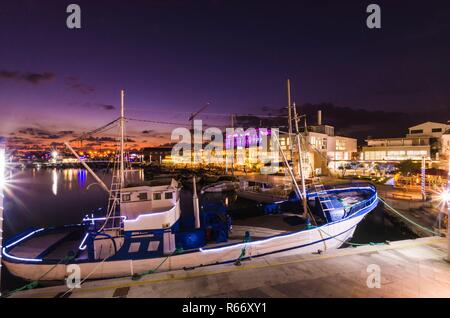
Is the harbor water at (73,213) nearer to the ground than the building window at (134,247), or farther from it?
nearer to the ground

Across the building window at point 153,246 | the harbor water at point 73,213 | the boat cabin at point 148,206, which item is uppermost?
the boat cabin at point 148,206

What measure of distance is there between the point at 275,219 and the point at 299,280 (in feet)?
34.0

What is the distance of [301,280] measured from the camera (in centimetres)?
802

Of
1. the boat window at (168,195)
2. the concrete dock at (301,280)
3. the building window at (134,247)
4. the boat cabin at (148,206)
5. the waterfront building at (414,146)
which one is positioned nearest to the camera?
the concrete dock at (301,280)

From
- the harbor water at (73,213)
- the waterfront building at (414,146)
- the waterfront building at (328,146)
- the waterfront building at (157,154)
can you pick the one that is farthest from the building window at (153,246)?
the waterfront building at (157,154)

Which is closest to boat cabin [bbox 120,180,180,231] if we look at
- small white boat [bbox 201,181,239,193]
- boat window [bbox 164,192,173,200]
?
boat window [bbox 164,192,173,200]

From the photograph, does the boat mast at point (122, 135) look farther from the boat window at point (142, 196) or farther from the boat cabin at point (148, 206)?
the boat window at point (142, 196)

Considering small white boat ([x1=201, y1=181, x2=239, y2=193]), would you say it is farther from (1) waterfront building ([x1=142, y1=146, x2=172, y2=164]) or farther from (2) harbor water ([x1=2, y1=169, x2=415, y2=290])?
(1) waterfront building ([x1=142, y1=146, x2=172, y2=164])

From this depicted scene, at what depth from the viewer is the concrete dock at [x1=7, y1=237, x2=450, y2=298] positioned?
7.34m

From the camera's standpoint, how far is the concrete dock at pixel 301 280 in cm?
734
